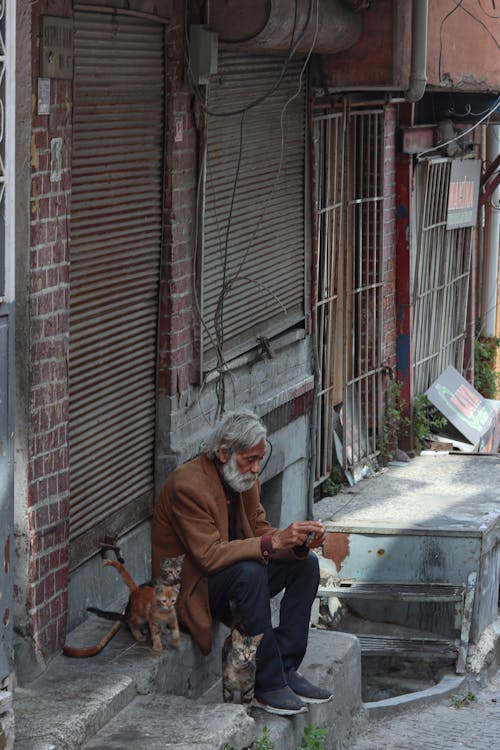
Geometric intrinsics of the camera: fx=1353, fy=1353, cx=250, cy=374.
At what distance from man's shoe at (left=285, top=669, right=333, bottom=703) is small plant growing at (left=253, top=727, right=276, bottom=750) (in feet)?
1.37

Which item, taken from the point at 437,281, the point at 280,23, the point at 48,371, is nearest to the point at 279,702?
the point at 48,371

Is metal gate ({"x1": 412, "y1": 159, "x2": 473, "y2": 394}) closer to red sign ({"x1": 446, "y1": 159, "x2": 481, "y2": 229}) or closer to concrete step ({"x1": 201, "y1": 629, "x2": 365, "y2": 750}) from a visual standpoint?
red sign ({"x1": 446, "y1": 159, "x2": 481, "y2": 229})

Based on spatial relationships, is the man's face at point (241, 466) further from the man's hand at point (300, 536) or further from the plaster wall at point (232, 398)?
the plaster wall at point (232, 398)

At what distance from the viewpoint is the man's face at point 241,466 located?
19.9 ft

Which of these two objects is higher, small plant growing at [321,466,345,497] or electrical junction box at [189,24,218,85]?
electrical junction box at [189,24,218,85]

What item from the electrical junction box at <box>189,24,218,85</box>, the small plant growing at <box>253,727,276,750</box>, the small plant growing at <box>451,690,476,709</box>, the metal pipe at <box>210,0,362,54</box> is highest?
the metal pipe at <box>210,0,362,54</box>

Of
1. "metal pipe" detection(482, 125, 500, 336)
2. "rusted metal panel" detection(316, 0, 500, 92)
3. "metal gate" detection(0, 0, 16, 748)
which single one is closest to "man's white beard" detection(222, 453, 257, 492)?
"metal gate" detection(0, 0, 16, 748)

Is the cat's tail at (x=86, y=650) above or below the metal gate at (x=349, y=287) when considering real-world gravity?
below

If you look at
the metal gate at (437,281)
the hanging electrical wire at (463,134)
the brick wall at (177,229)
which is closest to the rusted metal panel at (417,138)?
the hanging electrical wire at (463,134)

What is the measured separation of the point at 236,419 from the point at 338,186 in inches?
168

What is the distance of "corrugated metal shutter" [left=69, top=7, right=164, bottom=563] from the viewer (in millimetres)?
6109

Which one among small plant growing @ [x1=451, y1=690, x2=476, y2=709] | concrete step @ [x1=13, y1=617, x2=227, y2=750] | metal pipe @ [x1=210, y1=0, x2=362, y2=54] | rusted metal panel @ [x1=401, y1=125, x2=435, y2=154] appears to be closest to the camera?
concrete step @ [x1=13, y1=617, x2=227, y2=750]

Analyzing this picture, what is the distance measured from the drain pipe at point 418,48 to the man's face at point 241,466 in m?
3.55

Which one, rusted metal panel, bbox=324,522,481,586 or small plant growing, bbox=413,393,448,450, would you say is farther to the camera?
small plant growing, bbox=413,393,448,450
